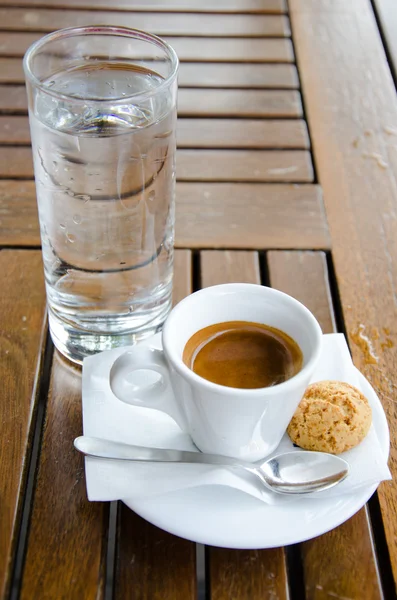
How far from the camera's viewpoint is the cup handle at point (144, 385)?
1.83ft

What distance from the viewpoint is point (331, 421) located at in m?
0.57

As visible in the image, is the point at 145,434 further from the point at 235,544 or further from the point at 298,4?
the point at 298,4

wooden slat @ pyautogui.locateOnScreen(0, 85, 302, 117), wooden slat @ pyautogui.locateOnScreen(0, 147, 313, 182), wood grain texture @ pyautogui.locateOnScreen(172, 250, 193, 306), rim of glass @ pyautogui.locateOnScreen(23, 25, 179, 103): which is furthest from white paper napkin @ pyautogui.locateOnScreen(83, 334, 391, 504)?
wooden slat @ pyautogui.locateOnScreen(0, 85, 302, 117)

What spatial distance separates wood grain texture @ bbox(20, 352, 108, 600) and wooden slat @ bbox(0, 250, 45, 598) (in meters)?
0.02

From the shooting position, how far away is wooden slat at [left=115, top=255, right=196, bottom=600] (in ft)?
1.68

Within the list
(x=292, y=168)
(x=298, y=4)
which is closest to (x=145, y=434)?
(x=292, y=168)

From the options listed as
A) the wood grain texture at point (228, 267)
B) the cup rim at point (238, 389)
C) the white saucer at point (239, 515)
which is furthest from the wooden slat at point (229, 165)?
the white saucer at point (239, 515)

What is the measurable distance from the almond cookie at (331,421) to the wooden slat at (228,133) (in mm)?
457

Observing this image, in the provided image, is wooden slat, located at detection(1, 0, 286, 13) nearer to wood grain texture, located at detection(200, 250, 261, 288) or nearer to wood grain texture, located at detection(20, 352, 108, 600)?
wood grain texture, located at detection(200, 250, 261, 288)

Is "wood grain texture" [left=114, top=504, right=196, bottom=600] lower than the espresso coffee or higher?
lower

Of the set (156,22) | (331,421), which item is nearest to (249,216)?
(331,421)

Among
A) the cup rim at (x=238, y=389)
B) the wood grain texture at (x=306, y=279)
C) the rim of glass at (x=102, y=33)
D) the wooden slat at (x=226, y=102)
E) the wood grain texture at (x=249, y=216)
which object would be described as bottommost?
the wood grain texture at (x=306, y=279)

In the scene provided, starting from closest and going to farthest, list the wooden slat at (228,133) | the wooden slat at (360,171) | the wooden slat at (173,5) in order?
the wooden slat at (360,171)
the wooden slat at (228,133)
the wooden slat at (173,5)

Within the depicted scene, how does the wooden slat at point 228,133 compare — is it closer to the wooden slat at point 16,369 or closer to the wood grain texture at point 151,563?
the wooden slat at point 16,369
